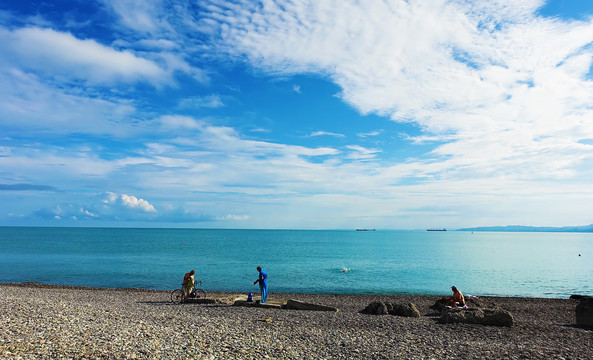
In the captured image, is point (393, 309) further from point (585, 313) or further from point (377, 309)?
point (585, 313)

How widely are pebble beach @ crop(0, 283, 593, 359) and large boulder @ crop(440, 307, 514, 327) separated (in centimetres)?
45

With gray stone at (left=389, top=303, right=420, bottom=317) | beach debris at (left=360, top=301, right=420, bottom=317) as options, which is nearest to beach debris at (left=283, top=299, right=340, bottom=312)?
beach debris at (left=360, top=301, right=420, bottom=317)

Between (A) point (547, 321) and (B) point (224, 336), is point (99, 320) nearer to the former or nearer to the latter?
(B) point (224, 336)

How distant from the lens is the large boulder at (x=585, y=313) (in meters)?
20.3

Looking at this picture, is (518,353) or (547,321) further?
(547,321)

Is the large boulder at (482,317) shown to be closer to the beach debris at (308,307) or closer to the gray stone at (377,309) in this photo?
the gray stone at (377,309)

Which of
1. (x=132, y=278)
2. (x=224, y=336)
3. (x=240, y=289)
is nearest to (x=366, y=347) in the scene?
(x=224, y=336)

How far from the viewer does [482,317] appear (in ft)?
62.7

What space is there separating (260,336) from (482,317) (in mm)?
11670

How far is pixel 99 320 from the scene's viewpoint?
16734mm

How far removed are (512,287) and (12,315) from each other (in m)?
48.8

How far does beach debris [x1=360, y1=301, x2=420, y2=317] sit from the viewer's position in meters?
22.1

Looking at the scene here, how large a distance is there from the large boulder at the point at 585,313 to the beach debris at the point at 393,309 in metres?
8.62

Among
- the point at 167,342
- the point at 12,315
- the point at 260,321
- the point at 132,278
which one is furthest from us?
the point at 132,278
